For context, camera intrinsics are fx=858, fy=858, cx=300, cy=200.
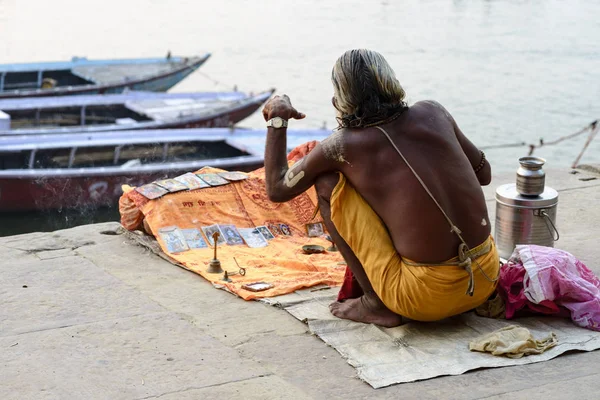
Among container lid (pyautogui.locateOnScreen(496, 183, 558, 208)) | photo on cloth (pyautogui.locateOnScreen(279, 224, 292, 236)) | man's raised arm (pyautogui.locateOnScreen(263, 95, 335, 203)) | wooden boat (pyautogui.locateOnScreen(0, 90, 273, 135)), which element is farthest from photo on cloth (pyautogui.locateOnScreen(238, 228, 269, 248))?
wooden boat (pyautogui.locateOnScreen(0, 90, 273, 135))

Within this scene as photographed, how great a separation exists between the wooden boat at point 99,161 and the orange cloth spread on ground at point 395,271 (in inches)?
204

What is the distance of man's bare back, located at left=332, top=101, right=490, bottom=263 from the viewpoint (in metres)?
3.02

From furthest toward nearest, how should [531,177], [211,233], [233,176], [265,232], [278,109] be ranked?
1. [233,176]
2. [265,232]
3. [211,233]
4. [531,177]
5. [278,109]

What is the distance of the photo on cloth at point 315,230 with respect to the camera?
4.62m

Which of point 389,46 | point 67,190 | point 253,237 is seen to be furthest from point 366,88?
point 389,46

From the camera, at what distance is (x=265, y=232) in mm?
4562

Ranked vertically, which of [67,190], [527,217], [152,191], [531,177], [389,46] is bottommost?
[67,190]

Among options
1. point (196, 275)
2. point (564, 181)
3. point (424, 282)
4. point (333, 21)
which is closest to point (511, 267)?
point (424, 282)

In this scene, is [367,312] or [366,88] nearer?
[366,88]

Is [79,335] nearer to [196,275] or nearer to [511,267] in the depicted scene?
[196,275]

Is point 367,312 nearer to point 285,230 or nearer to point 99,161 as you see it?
point 285,230

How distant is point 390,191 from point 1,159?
6360mm

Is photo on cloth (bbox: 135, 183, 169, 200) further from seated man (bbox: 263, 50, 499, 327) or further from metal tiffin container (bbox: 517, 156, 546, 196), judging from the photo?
metal tiffin container (bbox: 517, 156, 546, 196)

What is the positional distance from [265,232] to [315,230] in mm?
281
